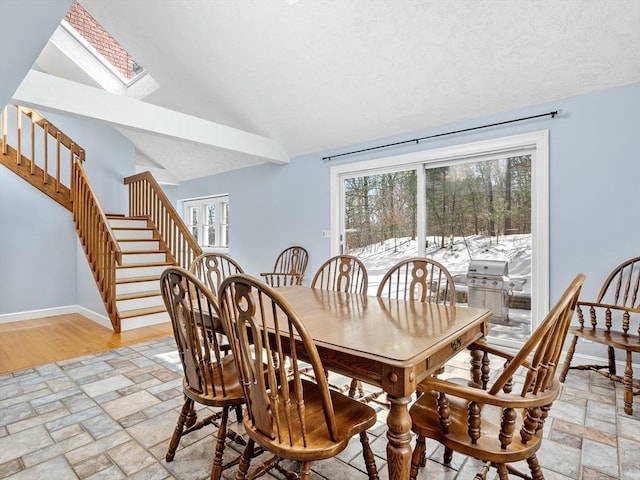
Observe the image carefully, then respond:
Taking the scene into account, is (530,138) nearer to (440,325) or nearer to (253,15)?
(440,325)

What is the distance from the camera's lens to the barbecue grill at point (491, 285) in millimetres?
3307

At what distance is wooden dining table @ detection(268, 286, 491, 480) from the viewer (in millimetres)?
1100

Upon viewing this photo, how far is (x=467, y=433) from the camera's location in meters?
1.19

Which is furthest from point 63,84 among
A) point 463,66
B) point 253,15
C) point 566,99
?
point 566,99

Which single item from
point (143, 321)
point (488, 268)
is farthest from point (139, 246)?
point (488, 268)

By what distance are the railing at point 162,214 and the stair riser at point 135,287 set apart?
0.45 m

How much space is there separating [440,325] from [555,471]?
91 cm

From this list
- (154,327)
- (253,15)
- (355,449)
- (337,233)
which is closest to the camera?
(355,449)

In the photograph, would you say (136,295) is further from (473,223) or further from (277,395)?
(473,223)

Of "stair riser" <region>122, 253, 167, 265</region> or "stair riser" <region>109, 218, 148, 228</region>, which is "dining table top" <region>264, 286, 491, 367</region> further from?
"stair riser" <region>109, 218, 148, 228</region>

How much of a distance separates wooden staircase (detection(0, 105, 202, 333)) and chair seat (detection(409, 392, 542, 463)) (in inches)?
141

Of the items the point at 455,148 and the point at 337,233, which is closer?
the point at 455,148

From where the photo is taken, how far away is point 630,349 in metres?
2.14

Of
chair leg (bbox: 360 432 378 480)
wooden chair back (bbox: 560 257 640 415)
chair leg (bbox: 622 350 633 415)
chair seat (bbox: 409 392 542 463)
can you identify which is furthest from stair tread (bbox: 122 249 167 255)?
chair leg (bbox: 622 350 633 415)
